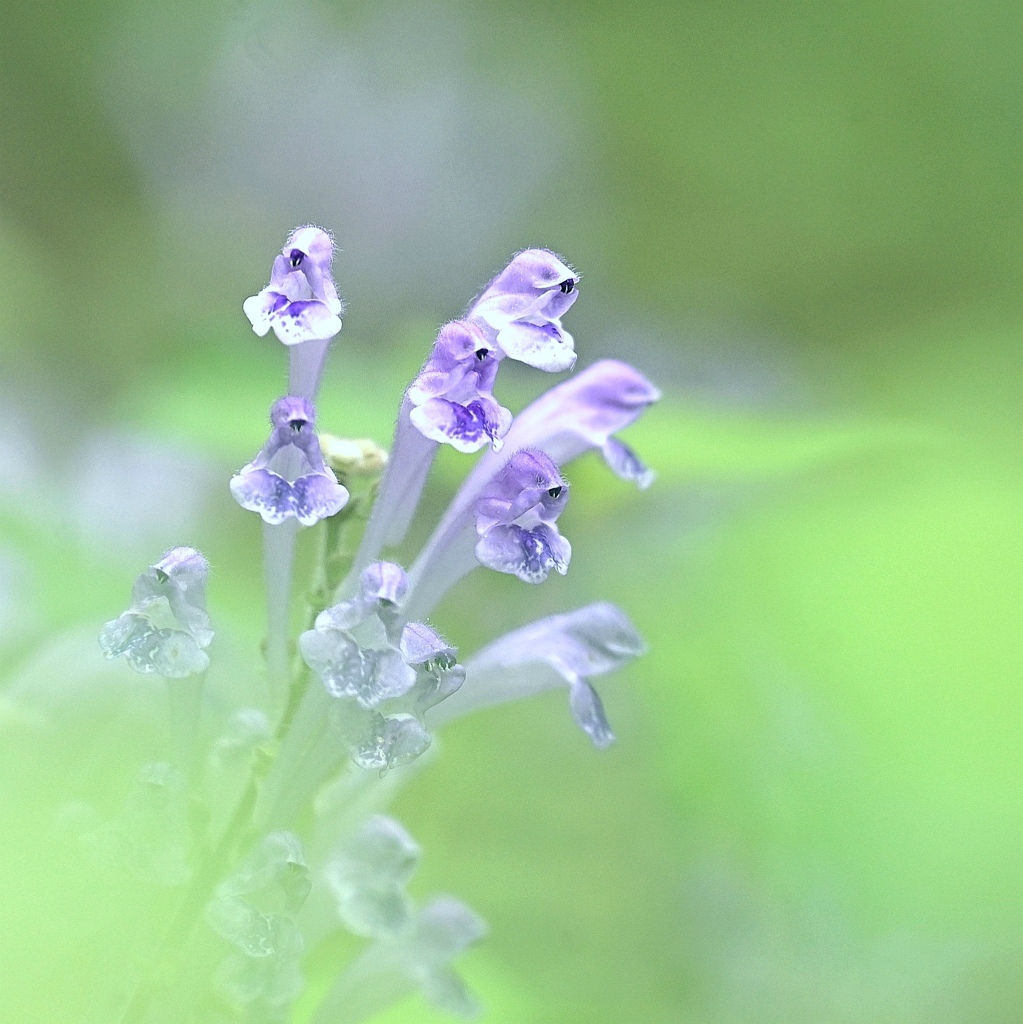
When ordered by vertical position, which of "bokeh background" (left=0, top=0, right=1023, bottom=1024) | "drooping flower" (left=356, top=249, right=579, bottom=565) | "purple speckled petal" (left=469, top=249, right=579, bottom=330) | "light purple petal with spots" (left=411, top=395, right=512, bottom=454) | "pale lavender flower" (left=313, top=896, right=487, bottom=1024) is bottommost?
"pale lavender flower" (left=313, top=896, right=487, bottom=1024)

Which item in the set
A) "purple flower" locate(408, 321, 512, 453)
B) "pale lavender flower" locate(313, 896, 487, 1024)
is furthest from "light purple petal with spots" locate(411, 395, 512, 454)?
"pale lavender flower" locate(313, 896, 487, 1024)

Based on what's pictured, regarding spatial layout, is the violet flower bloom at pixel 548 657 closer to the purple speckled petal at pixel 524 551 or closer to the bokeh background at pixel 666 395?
the purple speckled petal at pixel 524 551

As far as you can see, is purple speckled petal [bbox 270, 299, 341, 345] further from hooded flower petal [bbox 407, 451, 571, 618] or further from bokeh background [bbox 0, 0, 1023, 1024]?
bokeh background [bbox 0, 0, 1023, 1024]

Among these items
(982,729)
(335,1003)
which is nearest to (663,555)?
(982,729)

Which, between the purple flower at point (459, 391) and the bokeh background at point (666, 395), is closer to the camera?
the purple flower at point (459, 391)

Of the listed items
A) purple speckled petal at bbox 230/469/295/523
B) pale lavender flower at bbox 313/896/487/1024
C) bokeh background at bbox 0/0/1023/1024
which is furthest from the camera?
bokeh background at bbox 0/0/1023/1024

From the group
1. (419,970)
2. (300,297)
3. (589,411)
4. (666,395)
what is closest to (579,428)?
(589,411)

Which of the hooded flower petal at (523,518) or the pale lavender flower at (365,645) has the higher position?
the hooded flower petal at (523,518)

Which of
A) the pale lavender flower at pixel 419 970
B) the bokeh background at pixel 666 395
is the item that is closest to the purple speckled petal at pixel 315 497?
the pale lavender flower at pixel 419 970
